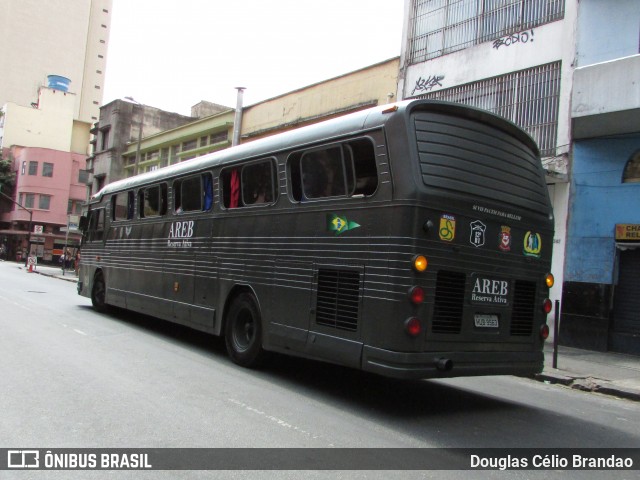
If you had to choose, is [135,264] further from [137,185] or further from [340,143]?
[340,143]

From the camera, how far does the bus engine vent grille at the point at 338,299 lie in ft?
19.6

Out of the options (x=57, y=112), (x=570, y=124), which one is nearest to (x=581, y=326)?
(x=570, y=124)

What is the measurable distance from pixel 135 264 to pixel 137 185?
5.58ft

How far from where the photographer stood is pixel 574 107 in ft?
39.7

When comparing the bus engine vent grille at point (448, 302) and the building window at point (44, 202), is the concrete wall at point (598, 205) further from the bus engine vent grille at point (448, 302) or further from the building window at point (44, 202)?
the building window at point (44, 202)

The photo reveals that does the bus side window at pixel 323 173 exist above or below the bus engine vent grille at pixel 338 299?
above

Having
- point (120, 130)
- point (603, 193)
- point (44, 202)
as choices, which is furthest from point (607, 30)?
point (44, 202)

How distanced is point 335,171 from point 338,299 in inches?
59.4

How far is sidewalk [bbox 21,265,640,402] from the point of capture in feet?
28.5

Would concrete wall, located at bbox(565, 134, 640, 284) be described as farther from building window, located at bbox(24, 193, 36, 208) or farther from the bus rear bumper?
building window, located at bbox(24, 193, 36, 208)

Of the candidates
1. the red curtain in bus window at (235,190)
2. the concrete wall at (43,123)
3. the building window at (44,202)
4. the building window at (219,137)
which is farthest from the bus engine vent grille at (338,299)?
the concrete wall at (43,123)

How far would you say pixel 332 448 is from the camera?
15.5ft

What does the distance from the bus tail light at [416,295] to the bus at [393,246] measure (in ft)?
0.05

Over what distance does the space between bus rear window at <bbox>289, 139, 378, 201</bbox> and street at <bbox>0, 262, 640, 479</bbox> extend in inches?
95.8
